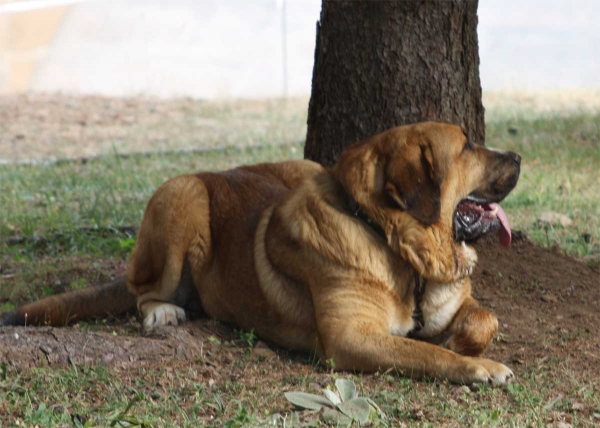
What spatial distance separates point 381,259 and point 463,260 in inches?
16.4

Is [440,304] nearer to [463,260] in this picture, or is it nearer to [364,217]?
[463,260]

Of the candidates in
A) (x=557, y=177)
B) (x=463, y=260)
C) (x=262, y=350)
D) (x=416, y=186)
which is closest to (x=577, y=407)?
(x=463, y=260)

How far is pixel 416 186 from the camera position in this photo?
445 cm

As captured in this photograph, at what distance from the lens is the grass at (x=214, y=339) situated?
3.88m

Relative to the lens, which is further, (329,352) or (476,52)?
(476,52)

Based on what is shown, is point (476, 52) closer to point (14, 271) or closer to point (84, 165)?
point (14, 271)

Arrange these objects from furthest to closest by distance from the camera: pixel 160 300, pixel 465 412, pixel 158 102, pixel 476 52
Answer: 1. pixel 158 102
2. pixel 476 52
3. pixel 160 300
4. pixel 465 412

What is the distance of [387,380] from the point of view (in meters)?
4.32

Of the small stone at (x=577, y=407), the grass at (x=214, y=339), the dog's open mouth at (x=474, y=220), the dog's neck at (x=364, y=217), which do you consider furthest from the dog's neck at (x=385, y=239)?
the small stone at (x=577, y=407)

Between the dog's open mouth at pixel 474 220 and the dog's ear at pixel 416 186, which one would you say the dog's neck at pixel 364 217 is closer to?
the dog's ear at pixel 416 186

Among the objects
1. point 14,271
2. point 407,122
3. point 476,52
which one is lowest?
point 14,271

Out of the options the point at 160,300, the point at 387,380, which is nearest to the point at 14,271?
the point at 160,300

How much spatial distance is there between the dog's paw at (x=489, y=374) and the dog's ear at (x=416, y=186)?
0.70 metres

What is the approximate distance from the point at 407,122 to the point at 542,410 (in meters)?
2.39
